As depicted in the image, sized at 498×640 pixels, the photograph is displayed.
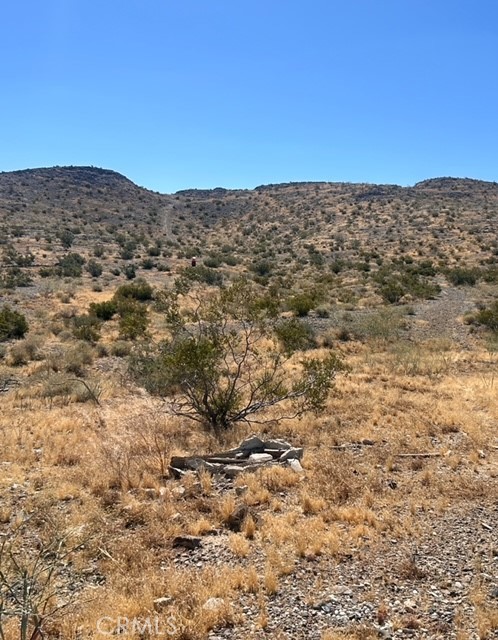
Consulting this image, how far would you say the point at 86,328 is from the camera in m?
20.8

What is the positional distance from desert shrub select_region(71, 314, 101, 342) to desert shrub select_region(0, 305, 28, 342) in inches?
75.7

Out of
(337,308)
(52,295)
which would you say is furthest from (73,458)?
(52,295)

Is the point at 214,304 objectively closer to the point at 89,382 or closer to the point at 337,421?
the point at 337,421

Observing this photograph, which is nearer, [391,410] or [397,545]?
[397,545]

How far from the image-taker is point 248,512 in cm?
680

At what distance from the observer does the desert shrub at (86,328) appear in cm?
2039

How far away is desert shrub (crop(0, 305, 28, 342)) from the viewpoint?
66.6ft

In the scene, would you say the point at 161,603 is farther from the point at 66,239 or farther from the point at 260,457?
the point at 66,239

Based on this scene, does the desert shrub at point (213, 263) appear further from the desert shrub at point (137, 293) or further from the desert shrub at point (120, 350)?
the desert shrub at point (120, 350)

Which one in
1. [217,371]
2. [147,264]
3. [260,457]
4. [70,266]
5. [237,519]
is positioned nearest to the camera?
[237,519]

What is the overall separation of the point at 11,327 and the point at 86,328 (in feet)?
9.31

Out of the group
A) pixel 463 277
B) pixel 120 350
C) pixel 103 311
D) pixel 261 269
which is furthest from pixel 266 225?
pixel 120 350

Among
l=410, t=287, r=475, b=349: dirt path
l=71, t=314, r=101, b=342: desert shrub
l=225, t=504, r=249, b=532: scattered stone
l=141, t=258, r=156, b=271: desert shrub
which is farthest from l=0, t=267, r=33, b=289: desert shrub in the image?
l=225, t=504, r=249, b=532: scattered stone

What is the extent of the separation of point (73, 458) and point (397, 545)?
5434 millimetres
